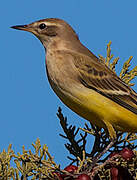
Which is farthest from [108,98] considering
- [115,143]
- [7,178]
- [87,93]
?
[7,178]

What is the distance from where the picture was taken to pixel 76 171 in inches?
181

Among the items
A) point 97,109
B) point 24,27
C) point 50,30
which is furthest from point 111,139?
point 24,27

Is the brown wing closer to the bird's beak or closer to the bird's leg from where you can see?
the bird's leg

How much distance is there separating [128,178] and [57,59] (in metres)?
2.78

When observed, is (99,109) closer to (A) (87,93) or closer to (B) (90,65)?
(A) (87,93)

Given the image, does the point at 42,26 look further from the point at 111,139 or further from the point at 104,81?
the point at 111,139

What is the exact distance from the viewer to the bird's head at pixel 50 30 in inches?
277

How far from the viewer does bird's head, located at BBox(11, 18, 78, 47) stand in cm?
703

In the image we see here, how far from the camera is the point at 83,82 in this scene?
21.0ft

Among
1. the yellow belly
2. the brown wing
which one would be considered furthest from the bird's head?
the yellow belly

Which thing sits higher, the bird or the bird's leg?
the bird

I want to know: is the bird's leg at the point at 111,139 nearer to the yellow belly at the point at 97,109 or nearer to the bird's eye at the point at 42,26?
the yellow belly at the point at 97,109

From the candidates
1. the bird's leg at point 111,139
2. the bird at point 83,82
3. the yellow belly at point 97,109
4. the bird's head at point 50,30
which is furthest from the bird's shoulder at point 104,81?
the bird's leg at point 111,139

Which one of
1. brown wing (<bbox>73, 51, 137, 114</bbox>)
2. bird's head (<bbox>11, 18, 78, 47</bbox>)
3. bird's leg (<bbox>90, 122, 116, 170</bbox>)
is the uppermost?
bird's head (<bbox>11, 18, 78, 47</bbox>)
